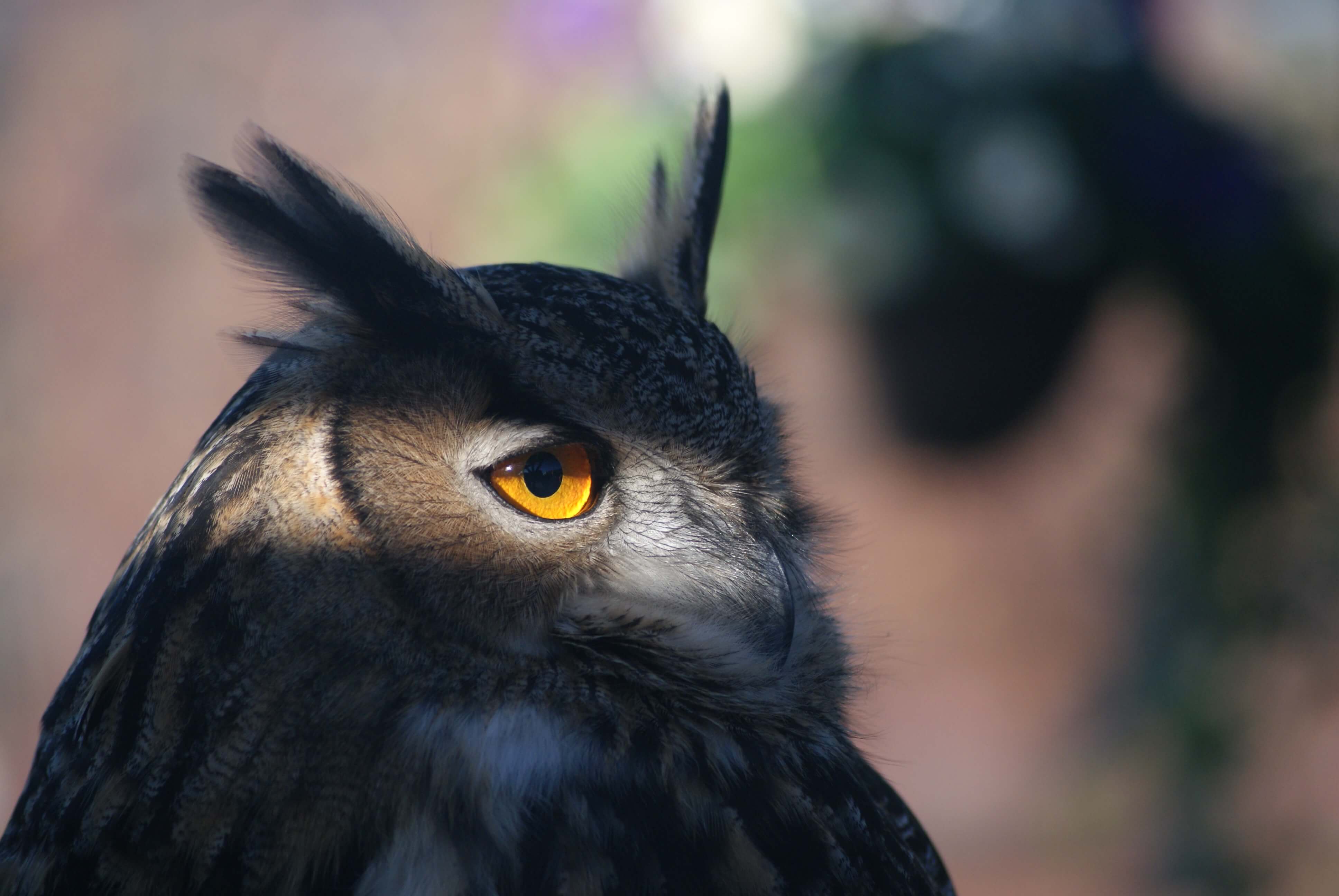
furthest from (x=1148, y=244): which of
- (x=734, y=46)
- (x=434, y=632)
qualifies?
(x=434, y=632)

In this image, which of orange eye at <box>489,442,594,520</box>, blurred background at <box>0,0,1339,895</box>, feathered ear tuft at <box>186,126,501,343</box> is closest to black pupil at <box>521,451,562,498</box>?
orange eye at <box>489,442,594,520</box>

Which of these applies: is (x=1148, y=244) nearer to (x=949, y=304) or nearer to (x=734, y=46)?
(x=949, y=304)

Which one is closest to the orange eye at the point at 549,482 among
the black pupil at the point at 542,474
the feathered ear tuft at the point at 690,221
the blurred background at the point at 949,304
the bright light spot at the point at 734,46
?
the black pupil at the point at 542,474

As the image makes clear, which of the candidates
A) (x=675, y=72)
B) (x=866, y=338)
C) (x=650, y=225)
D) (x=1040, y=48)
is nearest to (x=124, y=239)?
(x=675, y=72)

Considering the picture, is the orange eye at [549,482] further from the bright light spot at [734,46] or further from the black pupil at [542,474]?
the bright light spot at [734,46]

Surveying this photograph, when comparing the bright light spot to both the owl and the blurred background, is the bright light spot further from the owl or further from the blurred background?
the owl
